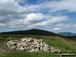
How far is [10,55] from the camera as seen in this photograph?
79.8ft

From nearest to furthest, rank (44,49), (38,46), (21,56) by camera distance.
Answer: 1. (21,56)
2. (44,49)
3. (38,46)

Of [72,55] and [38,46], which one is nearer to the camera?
[72,55]

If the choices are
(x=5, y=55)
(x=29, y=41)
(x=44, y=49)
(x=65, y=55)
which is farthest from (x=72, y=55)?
(x=29, y=41)

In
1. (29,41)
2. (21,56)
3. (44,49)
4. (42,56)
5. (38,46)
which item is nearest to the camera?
(21,56)

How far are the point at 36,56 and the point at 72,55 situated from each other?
7.02 metres

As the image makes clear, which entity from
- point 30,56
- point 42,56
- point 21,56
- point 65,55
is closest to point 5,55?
point 21,56

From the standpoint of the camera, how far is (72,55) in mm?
26391

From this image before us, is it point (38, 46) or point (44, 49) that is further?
point (38, 46)

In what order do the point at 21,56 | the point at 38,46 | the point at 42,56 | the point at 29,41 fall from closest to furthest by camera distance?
the point at 21,56
the point at 42,56
the point at 38,46
the point at 29,41

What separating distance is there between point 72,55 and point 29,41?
54.7 ft

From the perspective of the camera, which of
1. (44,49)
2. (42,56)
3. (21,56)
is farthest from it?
(44,49)

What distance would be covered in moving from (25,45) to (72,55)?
14.1 m

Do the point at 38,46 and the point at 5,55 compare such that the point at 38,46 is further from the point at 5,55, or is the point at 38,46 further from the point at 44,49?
the point at 5,55

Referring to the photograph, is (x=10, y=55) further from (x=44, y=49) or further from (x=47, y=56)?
(x=44, y=49)
